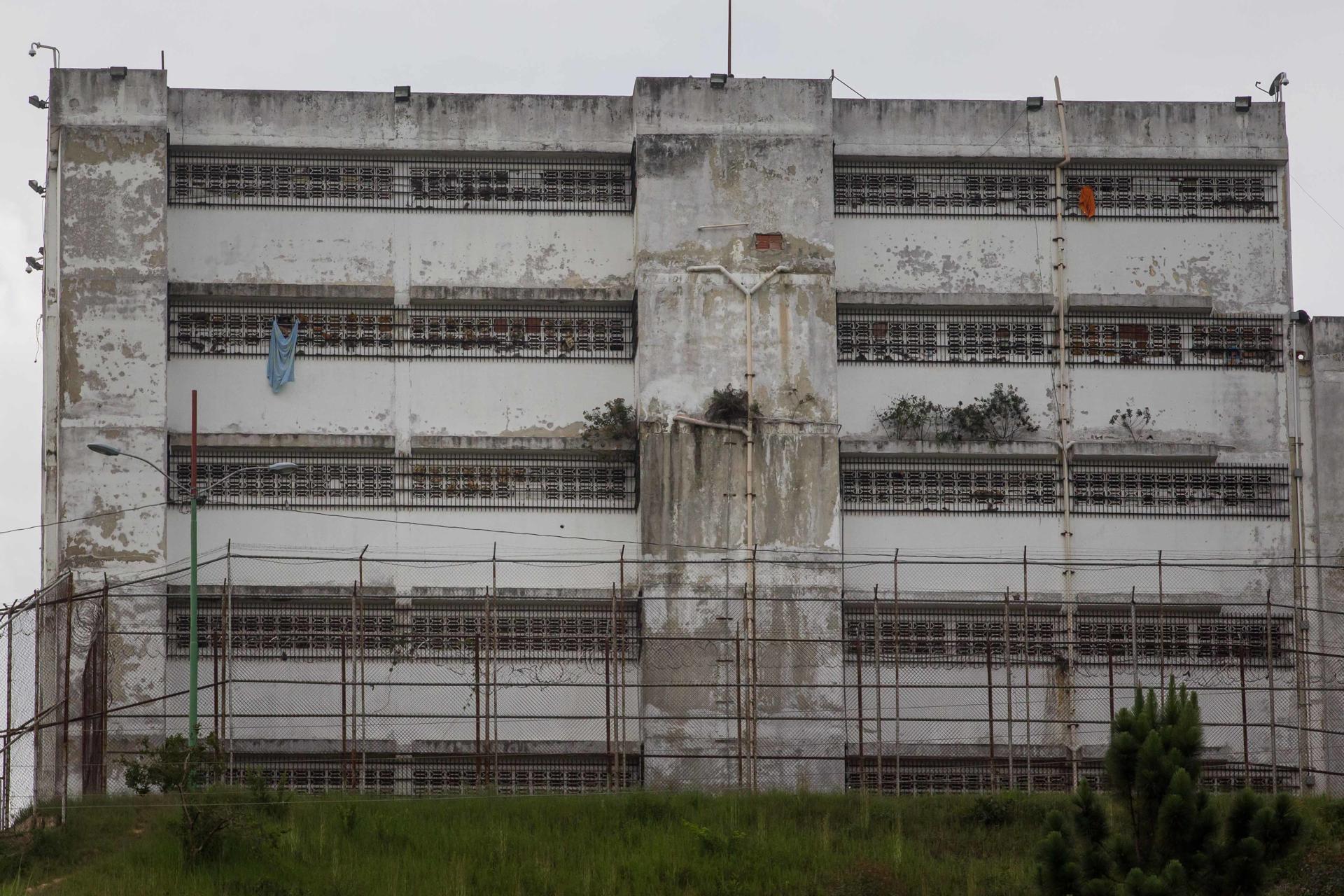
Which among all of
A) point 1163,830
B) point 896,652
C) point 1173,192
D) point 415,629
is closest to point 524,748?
point 415,629

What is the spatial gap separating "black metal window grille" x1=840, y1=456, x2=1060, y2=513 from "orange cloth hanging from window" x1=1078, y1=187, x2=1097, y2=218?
12.6 feet

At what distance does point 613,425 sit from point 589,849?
27.8 ft

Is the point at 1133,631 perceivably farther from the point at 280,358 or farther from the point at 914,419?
the point at 280,358

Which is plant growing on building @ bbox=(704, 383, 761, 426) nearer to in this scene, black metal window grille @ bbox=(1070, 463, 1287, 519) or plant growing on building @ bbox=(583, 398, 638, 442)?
plant growing on building @ bbox=(583, 398, 638, 442)

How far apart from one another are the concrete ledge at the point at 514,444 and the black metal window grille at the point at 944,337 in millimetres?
3706

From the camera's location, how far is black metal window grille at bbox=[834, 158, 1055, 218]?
29391 mm

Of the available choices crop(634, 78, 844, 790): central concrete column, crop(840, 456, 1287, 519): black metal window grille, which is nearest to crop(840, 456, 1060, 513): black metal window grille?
crop(840, 456, 1287, 519): black metal window grille

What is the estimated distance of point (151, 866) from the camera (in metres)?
20.0

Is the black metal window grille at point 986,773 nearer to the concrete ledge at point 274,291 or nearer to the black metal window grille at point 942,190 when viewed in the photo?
the black metal window grille at point 942,190

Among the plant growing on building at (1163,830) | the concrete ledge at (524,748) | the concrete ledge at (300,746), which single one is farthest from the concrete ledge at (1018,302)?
the plant growing on building at (1163,830)

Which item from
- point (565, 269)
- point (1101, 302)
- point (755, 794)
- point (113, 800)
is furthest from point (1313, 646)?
point (113, 800)

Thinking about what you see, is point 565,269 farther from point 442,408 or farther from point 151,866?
point 151,866

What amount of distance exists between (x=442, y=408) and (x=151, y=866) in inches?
391

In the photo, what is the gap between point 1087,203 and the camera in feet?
96.3
